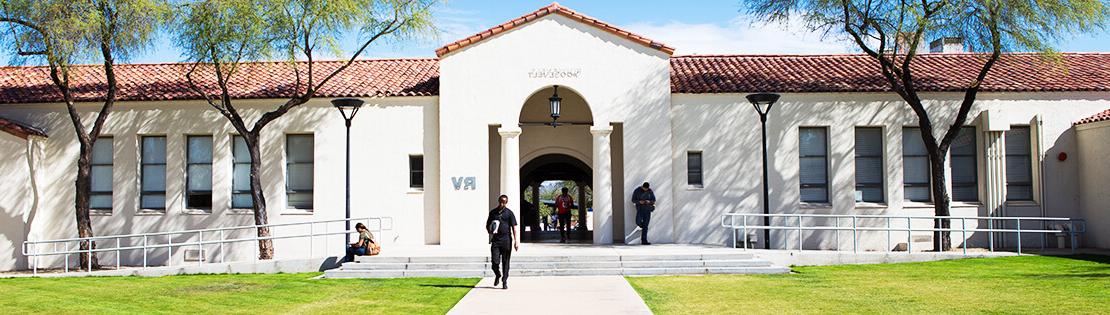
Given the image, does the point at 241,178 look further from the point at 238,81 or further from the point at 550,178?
the point at 550,178

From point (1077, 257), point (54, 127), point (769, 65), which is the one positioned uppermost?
point (769, 65)

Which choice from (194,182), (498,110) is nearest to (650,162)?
Answer: (498,110)

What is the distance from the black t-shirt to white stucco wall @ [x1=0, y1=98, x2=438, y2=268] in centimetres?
724

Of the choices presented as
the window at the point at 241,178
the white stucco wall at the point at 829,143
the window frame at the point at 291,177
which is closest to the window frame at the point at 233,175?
the window at the point at 241,178

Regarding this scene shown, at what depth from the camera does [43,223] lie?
2069cm

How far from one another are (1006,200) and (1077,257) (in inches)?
127

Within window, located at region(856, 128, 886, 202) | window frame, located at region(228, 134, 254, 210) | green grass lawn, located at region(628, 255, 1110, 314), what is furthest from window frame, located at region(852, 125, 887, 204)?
window frame, located at region(228, 134, 254, 210)

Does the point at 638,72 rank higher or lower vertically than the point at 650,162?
higher

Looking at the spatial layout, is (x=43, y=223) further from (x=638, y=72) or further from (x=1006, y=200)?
(x=1006, y=200)

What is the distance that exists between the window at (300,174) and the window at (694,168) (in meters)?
8.47

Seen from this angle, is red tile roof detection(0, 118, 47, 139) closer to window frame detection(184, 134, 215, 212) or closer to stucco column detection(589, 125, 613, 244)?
window frame detection(184, 134, 215, 212)

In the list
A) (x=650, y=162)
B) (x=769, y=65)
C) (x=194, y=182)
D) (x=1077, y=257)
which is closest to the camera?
(x=1077, y=257)

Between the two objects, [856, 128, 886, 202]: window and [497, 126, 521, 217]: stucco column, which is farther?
[856, 128, 886, 202]: window

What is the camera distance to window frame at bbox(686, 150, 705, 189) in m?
20.2
